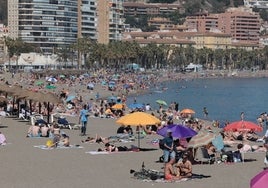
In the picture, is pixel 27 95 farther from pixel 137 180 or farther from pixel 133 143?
pixel 137 180

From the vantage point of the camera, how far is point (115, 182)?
16.1 metres

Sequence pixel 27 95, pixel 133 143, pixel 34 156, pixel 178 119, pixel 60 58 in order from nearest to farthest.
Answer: pixel 34 156, pixel 133 143, pixel 27 95, pixel 178 119, pixel 60 58

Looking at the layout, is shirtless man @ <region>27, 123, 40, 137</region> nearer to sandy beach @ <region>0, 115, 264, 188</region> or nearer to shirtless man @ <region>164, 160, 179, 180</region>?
sandy beach @ <region>0, 115, 264, 188</region>

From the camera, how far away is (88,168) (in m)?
18.2

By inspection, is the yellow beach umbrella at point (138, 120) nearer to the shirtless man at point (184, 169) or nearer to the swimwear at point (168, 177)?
the shirtless man at point (184, 169)

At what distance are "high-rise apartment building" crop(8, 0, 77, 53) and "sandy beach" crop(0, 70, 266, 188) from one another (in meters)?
136

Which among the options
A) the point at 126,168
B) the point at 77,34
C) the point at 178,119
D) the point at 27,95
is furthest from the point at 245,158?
the point at 77,34

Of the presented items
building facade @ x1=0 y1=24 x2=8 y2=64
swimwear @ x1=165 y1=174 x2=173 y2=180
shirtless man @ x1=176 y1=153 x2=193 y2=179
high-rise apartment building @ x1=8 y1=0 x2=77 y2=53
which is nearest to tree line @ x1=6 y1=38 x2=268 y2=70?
building facade @ x1=0 y1=24 x2=8 y2=64

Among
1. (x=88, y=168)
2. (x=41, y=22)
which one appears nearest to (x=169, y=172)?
(x=88, y=168)

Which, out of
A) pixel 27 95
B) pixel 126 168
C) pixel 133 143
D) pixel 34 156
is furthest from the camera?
pixel 27 95

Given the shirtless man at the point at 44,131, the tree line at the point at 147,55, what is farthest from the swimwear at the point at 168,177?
the tree line at the point at 147,55

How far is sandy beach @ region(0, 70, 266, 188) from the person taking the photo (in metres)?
15.9

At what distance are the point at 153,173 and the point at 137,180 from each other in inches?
17.3

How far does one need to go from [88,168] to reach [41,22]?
466ft
